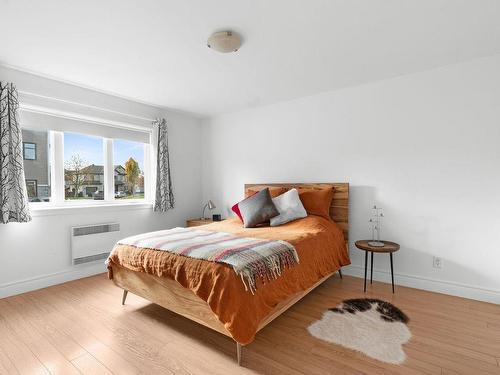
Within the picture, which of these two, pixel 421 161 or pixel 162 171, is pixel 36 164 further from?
pixel 421 161

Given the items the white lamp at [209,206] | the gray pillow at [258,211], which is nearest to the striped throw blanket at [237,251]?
the gray pillow at [258,211]

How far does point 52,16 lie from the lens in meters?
1.92

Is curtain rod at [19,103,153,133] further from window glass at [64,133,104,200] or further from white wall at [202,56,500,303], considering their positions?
white wall at [202,56,500,303]

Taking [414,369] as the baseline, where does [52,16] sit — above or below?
above

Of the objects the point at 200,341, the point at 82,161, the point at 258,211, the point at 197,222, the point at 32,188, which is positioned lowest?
the point at 200,341

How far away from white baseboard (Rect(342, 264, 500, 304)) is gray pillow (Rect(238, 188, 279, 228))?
1288mm

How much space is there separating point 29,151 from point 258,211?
2.72 meters

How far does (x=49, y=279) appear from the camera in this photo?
310cm

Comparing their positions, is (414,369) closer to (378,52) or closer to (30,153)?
(378,52)

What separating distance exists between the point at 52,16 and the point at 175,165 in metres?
2.71

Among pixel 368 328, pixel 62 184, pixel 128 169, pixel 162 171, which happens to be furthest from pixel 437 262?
pixel 62 184

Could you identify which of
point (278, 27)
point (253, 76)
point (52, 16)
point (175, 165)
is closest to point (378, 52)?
point (278, 27)

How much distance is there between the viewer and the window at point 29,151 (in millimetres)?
3033

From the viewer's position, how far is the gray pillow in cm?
320
